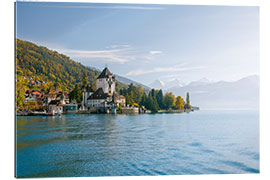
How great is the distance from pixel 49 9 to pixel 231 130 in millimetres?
4724

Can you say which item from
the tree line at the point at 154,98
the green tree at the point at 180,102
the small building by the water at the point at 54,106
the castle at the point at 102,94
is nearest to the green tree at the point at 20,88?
the small building by the water at the point at 54,106

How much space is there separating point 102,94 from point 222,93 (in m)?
4.23

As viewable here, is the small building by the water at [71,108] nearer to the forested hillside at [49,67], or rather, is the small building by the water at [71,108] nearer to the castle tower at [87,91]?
the castle tower at [87,91]

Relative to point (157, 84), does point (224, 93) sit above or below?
below

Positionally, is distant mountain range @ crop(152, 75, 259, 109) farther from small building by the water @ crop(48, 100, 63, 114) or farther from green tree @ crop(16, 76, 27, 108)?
small building by the water @ crop(48, 100, 63, 114)

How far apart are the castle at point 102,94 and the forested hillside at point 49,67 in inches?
13.4

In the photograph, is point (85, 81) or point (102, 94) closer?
point (85, 81)

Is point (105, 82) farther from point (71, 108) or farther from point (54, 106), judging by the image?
point (54, 106)

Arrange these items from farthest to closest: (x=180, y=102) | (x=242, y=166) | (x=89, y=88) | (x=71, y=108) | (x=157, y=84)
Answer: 1. (x=71, y=108)
2. (x=89, y=88)
3. (x=180, y=102)
4. (x=157, y=84)
5. (x=242, y=166)

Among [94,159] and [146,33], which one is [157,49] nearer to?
[146,33]

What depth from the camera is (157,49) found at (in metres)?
5.54

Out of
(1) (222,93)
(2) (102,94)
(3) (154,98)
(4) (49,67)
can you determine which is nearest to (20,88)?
(4) (49,67)

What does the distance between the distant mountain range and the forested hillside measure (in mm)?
2013

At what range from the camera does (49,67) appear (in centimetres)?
650
